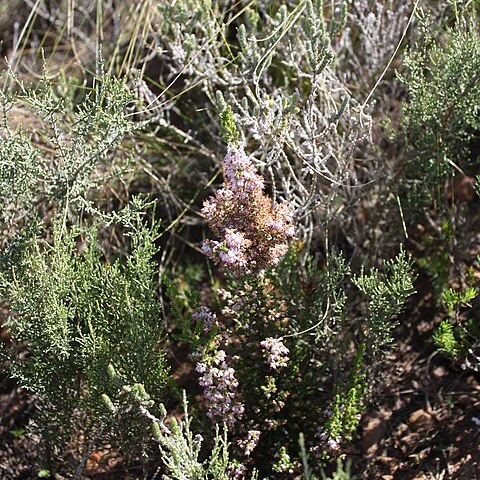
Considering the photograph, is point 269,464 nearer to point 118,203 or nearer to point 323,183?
point 323,183

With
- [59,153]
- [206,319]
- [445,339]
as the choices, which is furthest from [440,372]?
[59,153]

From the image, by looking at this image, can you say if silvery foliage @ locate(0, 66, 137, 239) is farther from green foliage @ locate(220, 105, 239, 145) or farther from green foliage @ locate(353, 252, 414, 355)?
green foliage @ locate(353, 252, 414, 355)

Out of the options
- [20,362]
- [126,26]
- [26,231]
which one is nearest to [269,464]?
[20,362]

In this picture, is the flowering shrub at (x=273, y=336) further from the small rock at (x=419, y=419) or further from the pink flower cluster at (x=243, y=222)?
the small rock at (x=419, y=419)

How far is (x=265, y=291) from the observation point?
2078mm

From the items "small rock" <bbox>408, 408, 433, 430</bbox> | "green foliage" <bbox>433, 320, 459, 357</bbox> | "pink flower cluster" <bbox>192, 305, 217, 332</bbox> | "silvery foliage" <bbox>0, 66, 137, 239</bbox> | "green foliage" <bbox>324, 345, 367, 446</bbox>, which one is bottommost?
"small rock" <bbox>408, 408, 433, 430</bbox>

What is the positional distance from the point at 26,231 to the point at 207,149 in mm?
823

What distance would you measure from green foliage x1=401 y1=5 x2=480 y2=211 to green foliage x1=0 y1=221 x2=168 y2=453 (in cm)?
89

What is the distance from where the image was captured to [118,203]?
2984 mm

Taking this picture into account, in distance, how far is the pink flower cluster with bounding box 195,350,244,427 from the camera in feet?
6.45

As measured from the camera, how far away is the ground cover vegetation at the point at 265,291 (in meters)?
2.05

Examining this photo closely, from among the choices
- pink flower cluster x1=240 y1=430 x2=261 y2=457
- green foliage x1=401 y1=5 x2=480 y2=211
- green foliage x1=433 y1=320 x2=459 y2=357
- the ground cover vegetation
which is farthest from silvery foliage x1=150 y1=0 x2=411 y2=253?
pink flower cluster x1=240 y1=430 x2=261 y2=457

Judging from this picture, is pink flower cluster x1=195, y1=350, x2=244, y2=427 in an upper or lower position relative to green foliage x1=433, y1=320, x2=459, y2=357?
lower

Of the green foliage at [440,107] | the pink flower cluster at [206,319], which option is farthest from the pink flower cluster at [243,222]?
the green foliage at [440,107]
